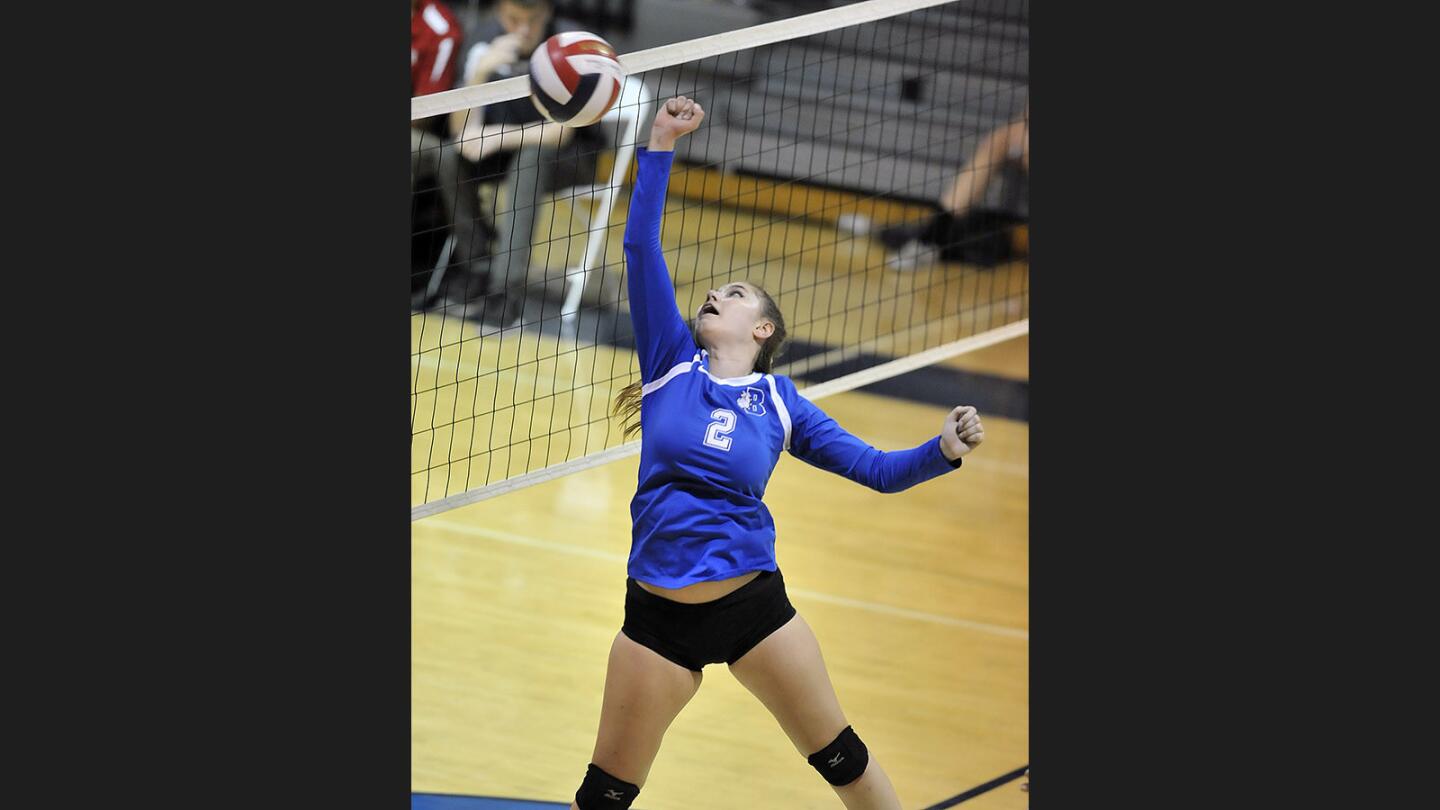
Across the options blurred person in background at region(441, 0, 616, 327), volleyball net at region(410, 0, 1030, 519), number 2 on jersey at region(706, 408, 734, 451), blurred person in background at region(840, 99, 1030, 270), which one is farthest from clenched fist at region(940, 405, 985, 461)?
blurred person in background at region(840, 99, 1030, 270)

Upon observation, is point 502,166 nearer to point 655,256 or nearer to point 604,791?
point 655,256

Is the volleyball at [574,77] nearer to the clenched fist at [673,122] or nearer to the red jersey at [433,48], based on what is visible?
the clenched fist at [673,122]

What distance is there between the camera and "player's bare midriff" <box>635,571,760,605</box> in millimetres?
3855

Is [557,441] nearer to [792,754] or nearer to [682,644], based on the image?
[792,754]

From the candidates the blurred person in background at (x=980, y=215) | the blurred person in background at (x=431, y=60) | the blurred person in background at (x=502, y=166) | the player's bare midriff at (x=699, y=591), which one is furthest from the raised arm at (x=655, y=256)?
the blurred person in background at (x=980, y=215)

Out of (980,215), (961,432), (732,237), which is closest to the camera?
(961,432)

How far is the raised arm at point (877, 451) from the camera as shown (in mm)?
3848

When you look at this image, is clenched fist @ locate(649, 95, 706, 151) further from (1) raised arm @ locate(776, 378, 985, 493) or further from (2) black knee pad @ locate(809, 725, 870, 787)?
(2) black knee pad @ locate(809, 725, 870, 787)

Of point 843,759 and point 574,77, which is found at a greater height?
point 574,77

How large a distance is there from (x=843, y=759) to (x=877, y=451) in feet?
2.49

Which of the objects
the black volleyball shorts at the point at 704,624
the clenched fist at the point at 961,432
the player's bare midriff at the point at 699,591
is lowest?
the black volleyball shorts at the point at 704,624

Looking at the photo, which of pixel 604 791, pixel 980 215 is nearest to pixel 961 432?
pixel 604 791

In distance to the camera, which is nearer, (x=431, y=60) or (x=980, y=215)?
(x=431, y=60)

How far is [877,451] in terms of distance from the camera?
4035 mm
